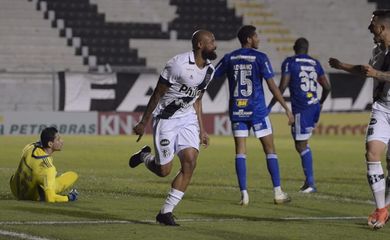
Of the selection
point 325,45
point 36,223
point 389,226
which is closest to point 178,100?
point 36,223

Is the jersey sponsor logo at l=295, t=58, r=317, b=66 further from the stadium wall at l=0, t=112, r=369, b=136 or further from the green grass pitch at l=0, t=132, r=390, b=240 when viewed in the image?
the stadium wall at l=0, t=112, r=369, b=136

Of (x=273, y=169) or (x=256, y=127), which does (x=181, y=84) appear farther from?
(x=273, y=169)

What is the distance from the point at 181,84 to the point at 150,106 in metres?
0.38

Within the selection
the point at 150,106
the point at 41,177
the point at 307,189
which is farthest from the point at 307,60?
the point at 150,106

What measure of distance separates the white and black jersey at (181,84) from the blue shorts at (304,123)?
5030 mm

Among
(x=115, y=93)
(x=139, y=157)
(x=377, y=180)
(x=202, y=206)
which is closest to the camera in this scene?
(x=377, y=180)

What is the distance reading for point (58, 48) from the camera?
35.2 m

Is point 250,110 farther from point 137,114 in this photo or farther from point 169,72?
point 137,114

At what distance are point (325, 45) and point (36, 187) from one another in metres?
28.9

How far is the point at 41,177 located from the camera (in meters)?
11.9

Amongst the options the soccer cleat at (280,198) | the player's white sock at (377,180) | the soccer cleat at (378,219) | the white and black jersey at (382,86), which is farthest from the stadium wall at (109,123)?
the soccer cleat at (378,219)

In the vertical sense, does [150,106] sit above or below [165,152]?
above

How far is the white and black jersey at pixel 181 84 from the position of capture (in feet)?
33.1

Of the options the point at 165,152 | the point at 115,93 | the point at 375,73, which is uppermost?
the point at 375,73
